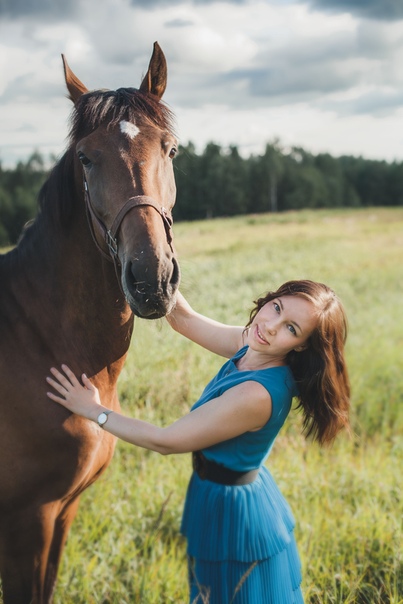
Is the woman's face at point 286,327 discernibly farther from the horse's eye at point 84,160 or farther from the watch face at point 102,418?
the horse's eye at point 84,160

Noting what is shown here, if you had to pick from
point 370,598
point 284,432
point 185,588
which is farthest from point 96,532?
point 284,432

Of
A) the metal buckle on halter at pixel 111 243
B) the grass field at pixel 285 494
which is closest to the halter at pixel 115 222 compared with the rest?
the metal buckle on halter at pixel 111 243

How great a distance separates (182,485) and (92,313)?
2.07 m

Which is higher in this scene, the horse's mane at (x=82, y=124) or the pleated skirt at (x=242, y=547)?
the horse's mane at (x=82, y=124)

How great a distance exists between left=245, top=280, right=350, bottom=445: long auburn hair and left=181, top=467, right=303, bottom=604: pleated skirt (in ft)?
1.39

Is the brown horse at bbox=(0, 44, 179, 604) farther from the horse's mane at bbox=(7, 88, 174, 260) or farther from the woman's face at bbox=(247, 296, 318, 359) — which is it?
the woman's face at bbox=(247, 296, 318, 359)

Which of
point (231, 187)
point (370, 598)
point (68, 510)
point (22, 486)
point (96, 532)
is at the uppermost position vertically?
point (231, 187)

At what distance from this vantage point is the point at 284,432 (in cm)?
527

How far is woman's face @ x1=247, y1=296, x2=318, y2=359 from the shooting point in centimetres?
224

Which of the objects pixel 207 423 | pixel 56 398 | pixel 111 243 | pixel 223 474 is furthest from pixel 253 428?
pixel 111 243

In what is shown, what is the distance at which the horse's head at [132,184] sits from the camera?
1.92 meters

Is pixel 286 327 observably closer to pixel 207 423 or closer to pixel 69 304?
pixel 207 423

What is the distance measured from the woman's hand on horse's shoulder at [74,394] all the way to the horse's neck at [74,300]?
0.33ft

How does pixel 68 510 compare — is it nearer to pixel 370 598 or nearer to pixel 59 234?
pixel 59 234
